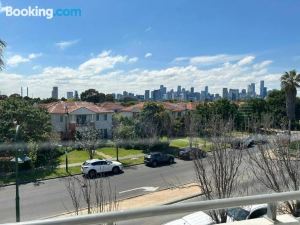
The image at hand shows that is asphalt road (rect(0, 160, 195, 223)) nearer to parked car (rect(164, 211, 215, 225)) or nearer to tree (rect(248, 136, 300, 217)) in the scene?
tree (rect(248, 136, 300, 217))

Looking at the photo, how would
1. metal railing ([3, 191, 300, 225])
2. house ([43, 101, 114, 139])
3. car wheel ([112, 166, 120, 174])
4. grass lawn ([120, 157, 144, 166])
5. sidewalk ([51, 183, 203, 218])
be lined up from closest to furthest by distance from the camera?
metal railing ([3, 191, 300, 225]) → sidewalk ([51, 183, 203, 218]) → car wheel ([112, 166, 120, 174]) → grass lawn ([120, 157, 144, 166]) → house ([43, 101, 114, 139])

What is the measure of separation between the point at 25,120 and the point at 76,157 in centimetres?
653

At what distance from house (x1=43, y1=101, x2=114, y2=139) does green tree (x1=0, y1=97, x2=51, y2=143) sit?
32.3 feet

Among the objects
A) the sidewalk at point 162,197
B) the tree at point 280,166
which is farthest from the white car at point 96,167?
the tree at point 280,166

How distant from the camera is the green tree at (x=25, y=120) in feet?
126

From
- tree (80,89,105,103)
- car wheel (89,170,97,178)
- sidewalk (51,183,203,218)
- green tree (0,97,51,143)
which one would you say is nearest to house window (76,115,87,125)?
green tree (0,97,51,143)

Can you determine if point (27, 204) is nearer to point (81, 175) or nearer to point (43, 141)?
point (81, 175)

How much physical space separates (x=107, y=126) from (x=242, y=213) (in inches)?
1920

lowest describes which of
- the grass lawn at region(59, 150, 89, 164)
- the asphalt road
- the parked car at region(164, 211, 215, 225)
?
the asphalt road

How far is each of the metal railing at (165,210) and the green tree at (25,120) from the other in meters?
35.3

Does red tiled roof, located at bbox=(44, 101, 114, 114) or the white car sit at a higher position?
red tiled roof, located at bbox=(44, 101, 114, 114)

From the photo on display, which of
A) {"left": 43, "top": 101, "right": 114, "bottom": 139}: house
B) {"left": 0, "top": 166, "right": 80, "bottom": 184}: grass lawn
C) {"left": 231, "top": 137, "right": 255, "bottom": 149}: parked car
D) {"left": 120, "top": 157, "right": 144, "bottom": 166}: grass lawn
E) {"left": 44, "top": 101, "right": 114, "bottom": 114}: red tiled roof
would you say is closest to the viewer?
{"left": 231, "top": 137, "right": 255, "bottom": 149}: parked car

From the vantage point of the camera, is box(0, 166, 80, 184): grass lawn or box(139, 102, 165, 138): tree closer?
box(0, 166, 80, 184): grass lawn

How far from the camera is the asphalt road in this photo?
24336 millimetres
